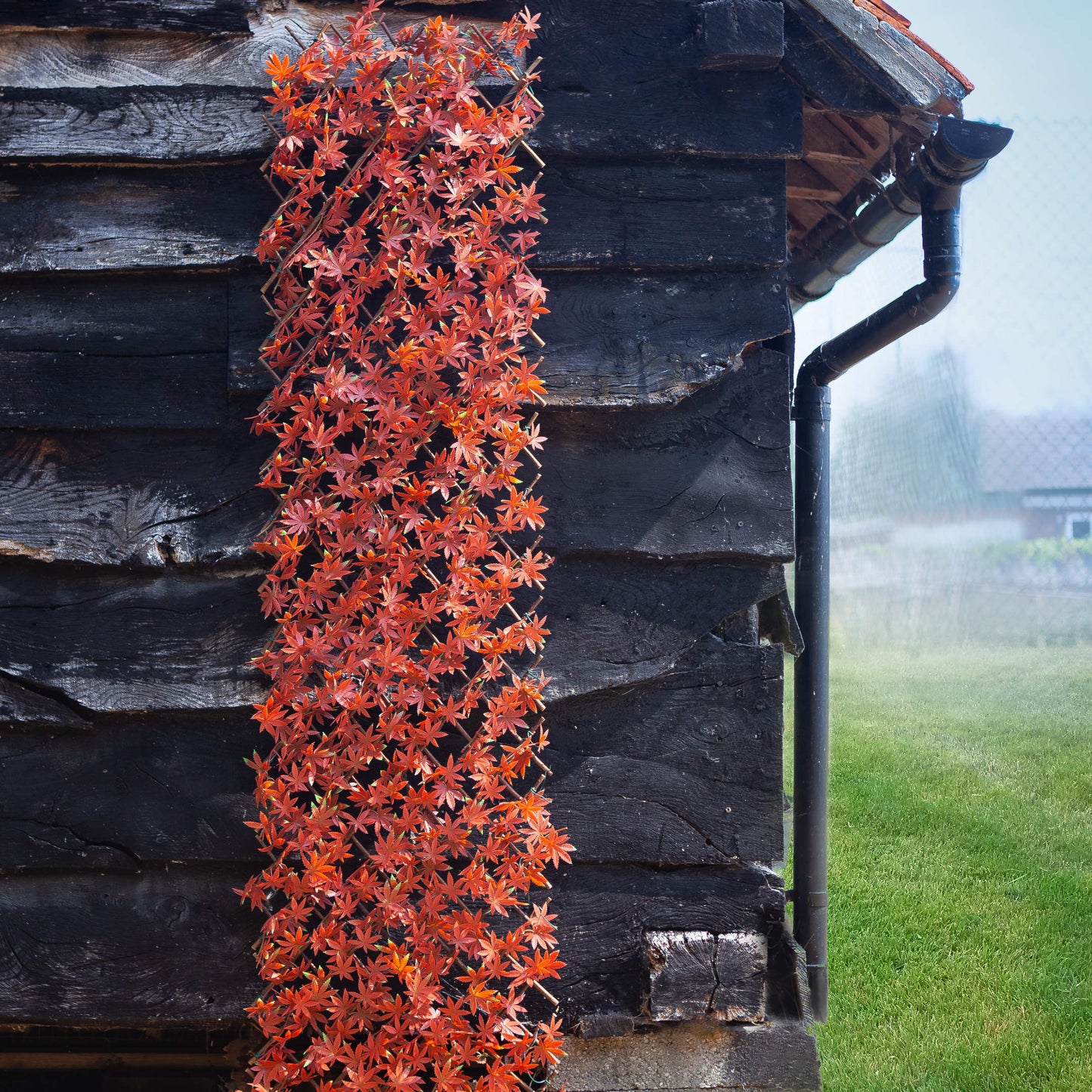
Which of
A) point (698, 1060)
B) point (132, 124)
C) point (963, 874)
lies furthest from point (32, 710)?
point (963, 874)

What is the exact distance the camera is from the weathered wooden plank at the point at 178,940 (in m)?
1.45

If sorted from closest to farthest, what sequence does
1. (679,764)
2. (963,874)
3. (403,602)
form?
1. (403,602)
2. (679,764)
3. (963,874)

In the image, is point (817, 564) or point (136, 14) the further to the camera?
point (817, 564)

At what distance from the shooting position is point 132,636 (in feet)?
4.81

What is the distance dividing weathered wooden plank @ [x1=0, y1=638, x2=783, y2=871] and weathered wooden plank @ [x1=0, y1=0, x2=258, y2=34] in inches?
48.1

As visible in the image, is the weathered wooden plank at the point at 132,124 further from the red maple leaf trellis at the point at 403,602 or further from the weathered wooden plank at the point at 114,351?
the weathered wooden plank at the point at 114,351

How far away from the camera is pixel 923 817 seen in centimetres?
458

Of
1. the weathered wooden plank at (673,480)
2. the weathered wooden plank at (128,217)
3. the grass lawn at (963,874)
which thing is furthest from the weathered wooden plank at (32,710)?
the grass lawn at (963,874)

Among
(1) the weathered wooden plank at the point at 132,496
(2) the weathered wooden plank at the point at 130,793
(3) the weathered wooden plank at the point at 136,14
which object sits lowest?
(2) the weathered wooden plank at the point at 130,793

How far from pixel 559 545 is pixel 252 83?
99cm

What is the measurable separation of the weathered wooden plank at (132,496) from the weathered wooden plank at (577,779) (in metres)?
0.30

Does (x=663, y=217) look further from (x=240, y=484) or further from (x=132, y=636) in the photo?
(x=132, y=636)

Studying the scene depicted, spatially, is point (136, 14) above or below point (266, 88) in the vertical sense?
above

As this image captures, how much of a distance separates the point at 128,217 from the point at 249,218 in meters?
0.22
